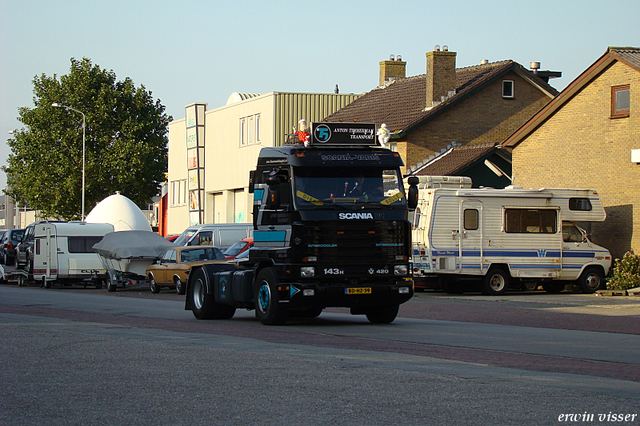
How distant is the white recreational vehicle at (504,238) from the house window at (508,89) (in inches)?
676

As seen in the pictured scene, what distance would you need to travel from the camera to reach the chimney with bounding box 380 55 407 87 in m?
52.7

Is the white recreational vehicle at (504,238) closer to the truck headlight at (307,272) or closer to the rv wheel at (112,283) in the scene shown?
the truck headlight at (307,272)

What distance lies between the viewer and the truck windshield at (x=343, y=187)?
16.2 meters

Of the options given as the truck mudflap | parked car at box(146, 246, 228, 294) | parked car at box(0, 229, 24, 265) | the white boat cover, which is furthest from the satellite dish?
the truck mudflap

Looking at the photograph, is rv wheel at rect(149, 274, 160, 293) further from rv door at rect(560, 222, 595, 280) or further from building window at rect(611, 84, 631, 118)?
building window at rect(611, 84, 631, 118)

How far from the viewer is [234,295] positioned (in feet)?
59.7

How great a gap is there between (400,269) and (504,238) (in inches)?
468

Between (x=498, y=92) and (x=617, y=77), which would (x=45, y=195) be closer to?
(x=498, y=92)

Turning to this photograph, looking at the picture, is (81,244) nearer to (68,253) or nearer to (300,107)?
(68,253)

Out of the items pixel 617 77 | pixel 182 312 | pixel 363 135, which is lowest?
pixel 182 312

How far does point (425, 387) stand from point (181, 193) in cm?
5742

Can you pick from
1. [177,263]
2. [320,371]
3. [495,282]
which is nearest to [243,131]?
[177,263]

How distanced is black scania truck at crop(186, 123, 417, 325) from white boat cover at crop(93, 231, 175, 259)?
54.2 ft

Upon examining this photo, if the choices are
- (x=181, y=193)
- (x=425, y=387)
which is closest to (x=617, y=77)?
(x=425, y=387)
